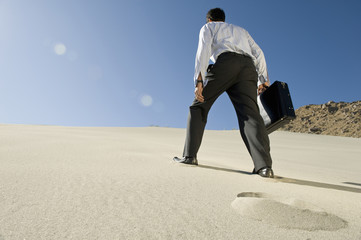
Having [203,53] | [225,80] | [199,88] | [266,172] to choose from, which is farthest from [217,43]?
[266,172]

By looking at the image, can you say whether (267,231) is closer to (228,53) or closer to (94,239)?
(94,239)

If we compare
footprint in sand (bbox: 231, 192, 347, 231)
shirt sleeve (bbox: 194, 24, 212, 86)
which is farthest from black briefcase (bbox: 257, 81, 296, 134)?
footprint in sand (bbox: 231, 192, 347, 231)

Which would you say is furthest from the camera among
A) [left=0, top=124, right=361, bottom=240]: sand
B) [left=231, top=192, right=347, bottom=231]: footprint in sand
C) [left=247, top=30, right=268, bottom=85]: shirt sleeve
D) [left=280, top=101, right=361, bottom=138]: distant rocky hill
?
[left=280, top=101, right=361, bottom=138]: distant rocky hill

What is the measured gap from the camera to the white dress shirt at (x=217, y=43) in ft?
8.39

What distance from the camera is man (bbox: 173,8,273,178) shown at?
252cm

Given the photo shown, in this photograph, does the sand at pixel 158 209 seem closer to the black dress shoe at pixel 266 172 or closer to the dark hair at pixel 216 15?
the black dress shoe at pixel 266 172

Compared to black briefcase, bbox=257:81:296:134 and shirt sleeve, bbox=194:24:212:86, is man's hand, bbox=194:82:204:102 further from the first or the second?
black briefcase, bbox=257:81:296:134

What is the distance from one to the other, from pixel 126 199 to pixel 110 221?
276 millimetres

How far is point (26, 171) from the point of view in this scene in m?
1.75

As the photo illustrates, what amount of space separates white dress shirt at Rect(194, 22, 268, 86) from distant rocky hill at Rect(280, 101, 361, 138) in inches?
665

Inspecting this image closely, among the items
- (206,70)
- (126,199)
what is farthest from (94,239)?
(206,70)

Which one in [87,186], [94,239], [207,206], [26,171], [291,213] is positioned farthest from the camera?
[26,171]

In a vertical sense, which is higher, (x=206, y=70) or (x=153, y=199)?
(x=206, y=70)

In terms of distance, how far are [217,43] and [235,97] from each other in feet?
1.78
